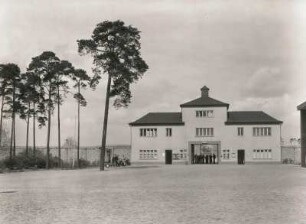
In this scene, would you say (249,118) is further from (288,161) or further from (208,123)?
(288,161)

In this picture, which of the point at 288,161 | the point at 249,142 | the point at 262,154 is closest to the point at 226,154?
the point at 249,142

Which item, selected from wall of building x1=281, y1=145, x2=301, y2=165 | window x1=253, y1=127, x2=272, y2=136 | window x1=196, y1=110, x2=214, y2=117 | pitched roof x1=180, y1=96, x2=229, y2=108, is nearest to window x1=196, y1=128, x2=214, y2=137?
window x1=196, y1=110, x2=214, y2=117

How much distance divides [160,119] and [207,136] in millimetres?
6907

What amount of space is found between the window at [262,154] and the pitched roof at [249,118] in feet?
12.0

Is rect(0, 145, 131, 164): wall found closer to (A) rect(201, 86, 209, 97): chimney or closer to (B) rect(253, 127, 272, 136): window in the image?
(A) rect(201, 86, 209, 97): chimney

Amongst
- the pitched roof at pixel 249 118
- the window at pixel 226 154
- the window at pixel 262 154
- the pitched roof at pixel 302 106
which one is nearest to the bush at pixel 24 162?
the window at pixel 226 154

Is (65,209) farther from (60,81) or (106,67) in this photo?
(60,81)

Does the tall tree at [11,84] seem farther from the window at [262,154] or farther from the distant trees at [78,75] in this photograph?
the window at [262,154]

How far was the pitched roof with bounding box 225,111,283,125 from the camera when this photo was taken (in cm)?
6988

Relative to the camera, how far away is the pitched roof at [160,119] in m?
71.5

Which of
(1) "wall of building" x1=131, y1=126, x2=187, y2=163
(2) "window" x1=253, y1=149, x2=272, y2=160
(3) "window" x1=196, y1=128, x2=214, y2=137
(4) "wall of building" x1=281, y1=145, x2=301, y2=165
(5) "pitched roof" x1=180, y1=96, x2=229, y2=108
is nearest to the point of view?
(2) "window" x1=253, y1=149, x2=272, y2=160

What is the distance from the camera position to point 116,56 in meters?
49.3

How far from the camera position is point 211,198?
54.7 feet

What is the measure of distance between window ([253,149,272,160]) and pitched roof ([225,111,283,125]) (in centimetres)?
367
